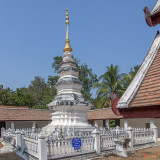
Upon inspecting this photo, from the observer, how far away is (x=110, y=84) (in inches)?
984

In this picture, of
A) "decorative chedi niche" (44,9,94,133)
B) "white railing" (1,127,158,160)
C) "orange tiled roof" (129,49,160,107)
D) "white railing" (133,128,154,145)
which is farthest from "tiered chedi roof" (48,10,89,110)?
"orange tiled roof" (129,49,160,107)

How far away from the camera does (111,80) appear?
977 inches

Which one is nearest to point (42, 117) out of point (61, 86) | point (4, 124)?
point (4, 124)

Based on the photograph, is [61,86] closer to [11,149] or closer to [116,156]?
[11,149]

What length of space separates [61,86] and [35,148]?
5.71m

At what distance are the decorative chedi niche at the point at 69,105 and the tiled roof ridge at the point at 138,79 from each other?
26.7ft

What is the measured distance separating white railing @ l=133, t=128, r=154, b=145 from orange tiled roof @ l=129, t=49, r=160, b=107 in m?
9.61

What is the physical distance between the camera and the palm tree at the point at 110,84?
23.8 meters

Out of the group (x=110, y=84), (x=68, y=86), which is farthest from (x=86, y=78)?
(x=68, y=86)

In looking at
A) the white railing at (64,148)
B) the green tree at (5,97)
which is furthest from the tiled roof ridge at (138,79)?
the green tree at (5,97)

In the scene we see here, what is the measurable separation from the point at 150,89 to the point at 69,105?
8.94 m

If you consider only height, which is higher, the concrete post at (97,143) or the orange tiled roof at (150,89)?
the orange tiled roof at (150,89)

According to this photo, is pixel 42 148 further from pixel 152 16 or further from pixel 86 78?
pixel 86 78

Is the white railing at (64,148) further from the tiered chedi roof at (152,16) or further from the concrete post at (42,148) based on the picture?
the tiered chedi roof at (152,16)
